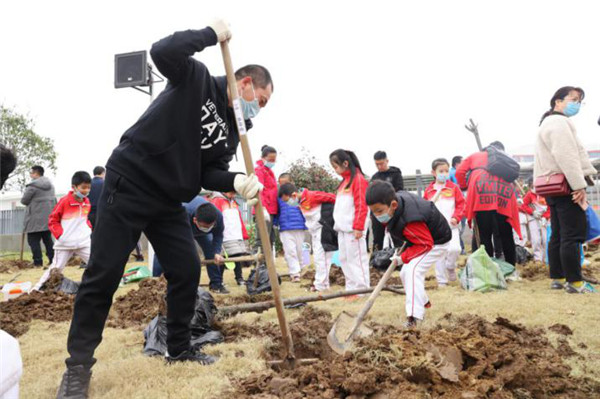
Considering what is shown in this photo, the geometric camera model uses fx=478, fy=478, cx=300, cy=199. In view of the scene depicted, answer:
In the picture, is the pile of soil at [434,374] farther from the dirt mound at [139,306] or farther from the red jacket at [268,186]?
the red jacket at [268,186]

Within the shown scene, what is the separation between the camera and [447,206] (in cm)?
717

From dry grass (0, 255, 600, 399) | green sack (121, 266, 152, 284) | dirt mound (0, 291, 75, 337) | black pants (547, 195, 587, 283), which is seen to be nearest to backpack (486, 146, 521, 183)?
black pants (547, 195, 587, 283)

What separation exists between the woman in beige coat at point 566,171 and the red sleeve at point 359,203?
1992 mm

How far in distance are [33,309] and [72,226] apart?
1.67 metres

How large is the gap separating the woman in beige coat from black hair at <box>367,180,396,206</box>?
2.24 m

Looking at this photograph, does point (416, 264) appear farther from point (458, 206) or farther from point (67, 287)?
point (67, 287)

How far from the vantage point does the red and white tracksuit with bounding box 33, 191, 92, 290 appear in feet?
21.7

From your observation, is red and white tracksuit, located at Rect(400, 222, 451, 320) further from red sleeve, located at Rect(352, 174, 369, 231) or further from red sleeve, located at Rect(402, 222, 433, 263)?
red sleeve, located at Rect(352, 174, 369, 231)

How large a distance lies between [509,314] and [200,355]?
285cm

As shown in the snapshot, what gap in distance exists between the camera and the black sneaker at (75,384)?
8.46ft

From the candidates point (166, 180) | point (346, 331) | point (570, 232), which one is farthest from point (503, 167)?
point (166, 180)

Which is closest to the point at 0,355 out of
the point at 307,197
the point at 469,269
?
the point at 469,269

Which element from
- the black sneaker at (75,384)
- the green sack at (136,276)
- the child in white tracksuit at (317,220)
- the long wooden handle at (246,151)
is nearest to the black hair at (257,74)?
the long wooden handle at (246,151)

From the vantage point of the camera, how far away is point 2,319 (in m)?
4.81
